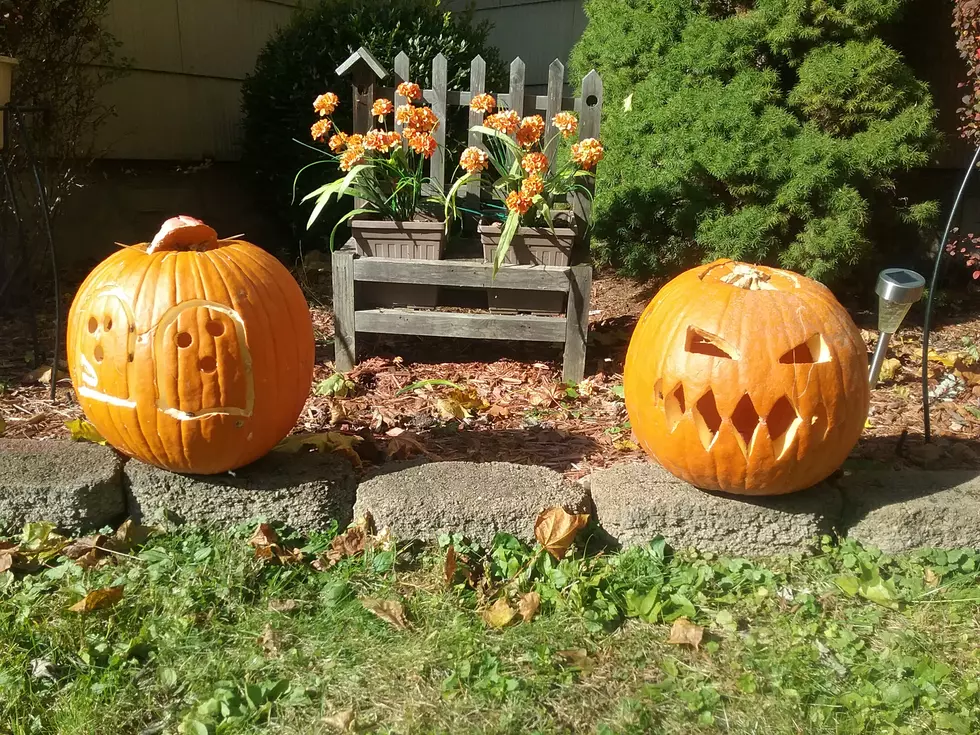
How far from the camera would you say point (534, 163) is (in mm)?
3510

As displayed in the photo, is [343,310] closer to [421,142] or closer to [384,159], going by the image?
[384,159]

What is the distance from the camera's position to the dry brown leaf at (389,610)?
2205 millimetres

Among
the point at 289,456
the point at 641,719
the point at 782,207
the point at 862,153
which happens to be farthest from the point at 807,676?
the point at 862,153

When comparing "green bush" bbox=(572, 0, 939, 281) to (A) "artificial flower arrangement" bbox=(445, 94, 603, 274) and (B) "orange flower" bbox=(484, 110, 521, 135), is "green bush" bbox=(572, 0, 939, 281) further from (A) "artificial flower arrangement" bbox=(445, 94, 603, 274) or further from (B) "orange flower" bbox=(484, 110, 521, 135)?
(B) "orange flower" bbox=(484, 110, 521, 135)

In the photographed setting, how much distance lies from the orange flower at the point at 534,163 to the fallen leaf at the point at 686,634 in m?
2.07

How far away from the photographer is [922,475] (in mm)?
2688

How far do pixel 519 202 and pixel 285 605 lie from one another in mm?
1967

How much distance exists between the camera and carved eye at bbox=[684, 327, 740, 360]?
234cm

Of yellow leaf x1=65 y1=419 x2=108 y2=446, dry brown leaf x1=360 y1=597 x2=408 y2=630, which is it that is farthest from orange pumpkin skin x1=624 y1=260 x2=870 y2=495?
yellow leaf x1=65 y1=419 x2=108 y2=446

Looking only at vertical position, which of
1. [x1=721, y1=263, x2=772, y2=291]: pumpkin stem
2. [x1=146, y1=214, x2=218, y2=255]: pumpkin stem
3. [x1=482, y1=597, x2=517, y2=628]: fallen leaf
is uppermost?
[x1=146, y1=214, x2=218, y2=255]: pumpkin stem

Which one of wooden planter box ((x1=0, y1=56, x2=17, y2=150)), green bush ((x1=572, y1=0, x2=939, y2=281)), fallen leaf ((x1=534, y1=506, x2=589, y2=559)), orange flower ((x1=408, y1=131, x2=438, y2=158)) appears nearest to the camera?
fallen leaf ((x1=534, y1=506, x2=589, y2=559))

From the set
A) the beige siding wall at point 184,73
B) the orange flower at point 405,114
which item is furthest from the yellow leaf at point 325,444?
the beige siding wall at point 184,73

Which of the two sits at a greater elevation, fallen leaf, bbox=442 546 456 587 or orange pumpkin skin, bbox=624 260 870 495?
orange pumpkin skin, bbox=624 260 870 495

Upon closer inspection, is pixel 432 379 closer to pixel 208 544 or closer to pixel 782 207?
pixel 208 544
